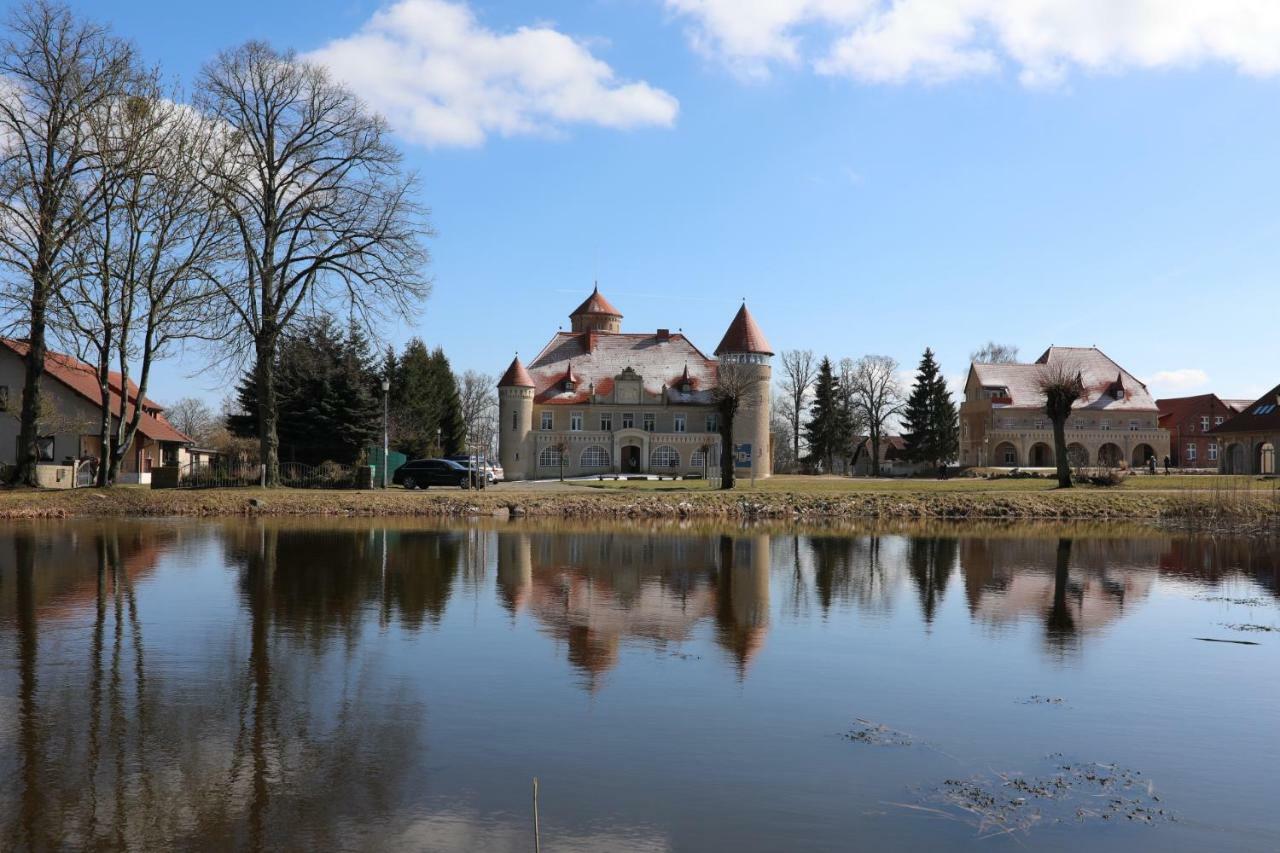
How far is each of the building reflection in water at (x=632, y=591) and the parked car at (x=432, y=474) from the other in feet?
65.5

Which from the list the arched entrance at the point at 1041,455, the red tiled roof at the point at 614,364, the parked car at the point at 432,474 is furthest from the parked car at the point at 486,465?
the arched entrance at the point at 1041,455

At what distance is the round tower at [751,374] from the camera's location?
67.2m

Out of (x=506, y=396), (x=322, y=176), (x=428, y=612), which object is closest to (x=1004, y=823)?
(x=428, y=612)

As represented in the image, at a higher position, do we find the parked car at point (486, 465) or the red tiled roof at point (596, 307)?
the red tiled roof at point (596, 307)

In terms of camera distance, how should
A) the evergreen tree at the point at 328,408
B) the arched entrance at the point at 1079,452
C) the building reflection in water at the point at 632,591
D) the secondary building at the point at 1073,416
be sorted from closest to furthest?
the building reflection in water at the point at 632,591 → the evergreen tree at the point at 328,408 → the arched entrance at the point at 1079,452 → the secondary building at the point at 1073,416

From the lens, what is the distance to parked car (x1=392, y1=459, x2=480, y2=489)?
49.2 meters

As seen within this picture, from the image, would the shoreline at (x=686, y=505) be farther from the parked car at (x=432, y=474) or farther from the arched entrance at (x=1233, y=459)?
the arched entrance at (x=1233, y=459)

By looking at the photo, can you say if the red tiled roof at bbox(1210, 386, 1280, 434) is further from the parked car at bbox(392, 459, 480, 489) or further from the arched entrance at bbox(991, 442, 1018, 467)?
the parked car at bbox(392, 459, 480, 489)

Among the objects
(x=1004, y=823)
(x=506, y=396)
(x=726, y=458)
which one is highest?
(x=506, y=396)

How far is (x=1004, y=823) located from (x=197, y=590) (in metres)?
14.4

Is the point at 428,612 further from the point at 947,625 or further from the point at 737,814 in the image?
the point at 737,814

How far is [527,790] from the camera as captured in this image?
8.02 m

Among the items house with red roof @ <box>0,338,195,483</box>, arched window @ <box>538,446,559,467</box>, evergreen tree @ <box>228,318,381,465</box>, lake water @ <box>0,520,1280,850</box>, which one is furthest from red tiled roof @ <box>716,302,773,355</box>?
lake water @ <box>0,520,1280,850</box>

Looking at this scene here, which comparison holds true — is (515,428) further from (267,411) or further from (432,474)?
(267,411)
